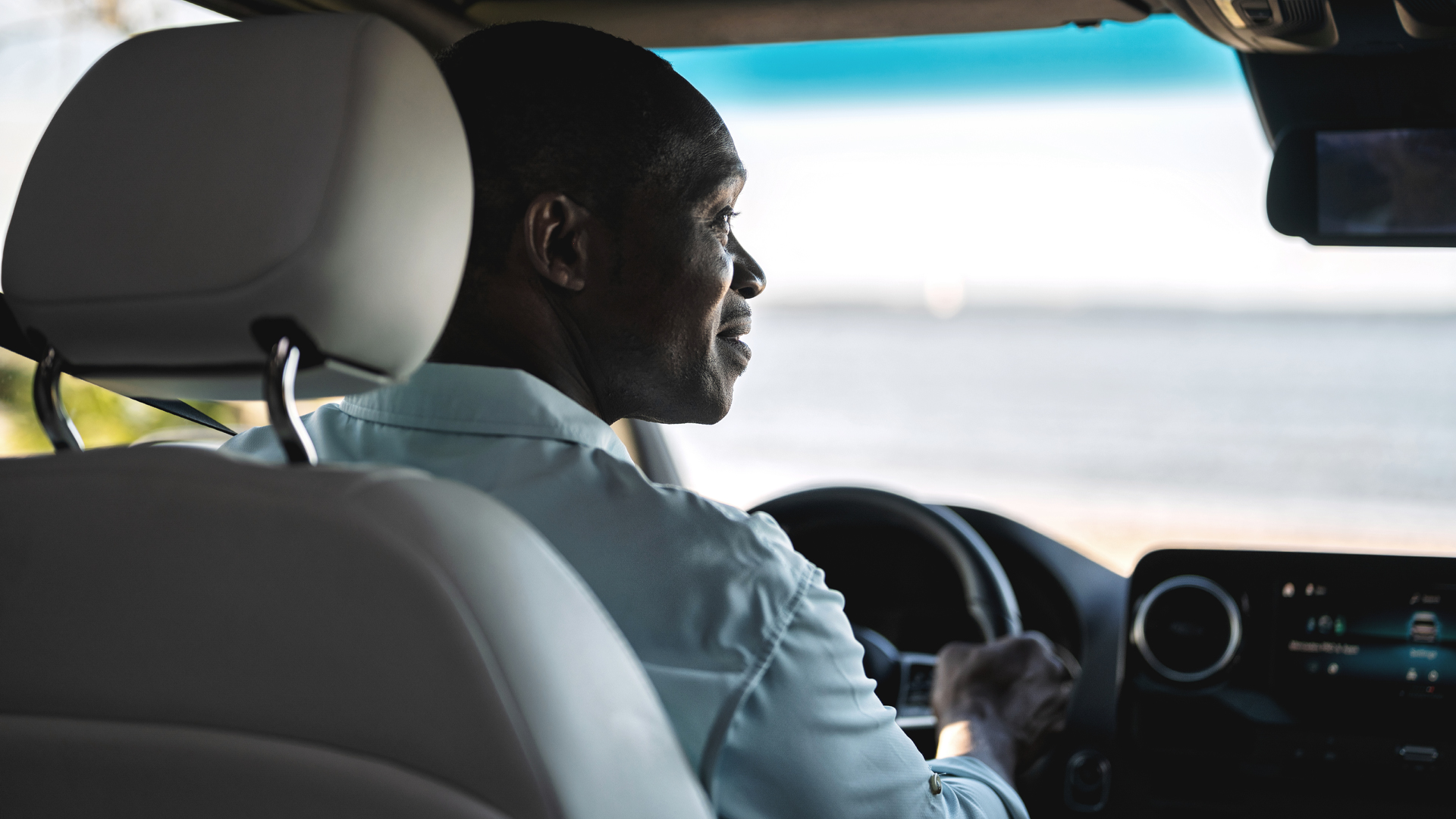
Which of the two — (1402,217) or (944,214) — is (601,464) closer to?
(1402,217)

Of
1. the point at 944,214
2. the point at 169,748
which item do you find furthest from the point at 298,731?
the point at 944,214

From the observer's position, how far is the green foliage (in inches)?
98.5

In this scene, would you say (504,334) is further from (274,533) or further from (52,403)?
(274,533)

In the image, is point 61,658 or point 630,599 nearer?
point 61,658

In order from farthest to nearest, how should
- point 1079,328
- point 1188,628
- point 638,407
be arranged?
point 1079,328 < point 1188,628 < point 638,407

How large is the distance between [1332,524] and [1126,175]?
23.8 m

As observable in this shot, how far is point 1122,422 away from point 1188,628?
28.6 meters

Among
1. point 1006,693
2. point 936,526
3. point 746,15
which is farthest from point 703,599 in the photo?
point 746,15

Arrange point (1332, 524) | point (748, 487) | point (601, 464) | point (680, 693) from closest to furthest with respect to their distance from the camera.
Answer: point (680, 693) → point (601, 464) → point (1332, 524) → point (748, 487)

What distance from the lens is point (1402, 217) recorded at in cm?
201

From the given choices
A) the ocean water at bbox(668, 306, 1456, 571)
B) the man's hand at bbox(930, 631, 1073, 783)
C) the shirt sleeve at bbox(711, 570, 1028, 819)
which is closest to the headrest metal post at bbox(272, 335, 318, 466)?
the shirt sleeve at bbox(711, 570, 1028, 819)

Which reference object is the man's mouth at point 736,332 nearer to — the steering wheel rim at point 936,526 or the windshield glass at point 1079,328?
the steering wheel rim at point 936,526

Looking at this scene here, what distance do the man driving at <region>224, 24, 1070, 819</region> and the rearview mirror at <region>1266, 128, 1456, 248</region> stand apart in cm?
102

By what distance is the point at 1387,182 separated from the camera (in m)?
1.97
